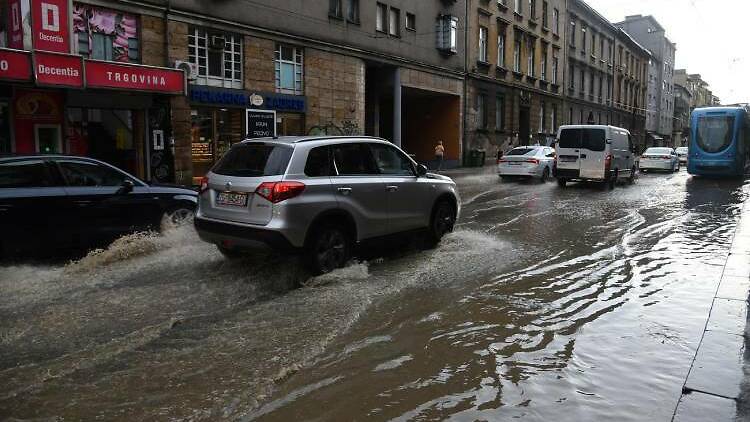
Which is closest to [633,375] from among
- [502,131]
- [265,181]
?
[265,181]

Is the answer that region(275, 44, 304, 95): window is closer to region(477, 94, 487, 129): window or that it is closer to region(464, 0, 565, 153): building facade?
region(464, 0, 565, 153): building facade

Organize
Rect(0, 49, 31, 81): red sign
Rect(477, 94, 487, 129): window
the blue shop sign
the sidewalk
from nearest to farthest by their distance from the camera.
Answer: the sidewalk → Rect(0, 49, 31, 81): red sign → the blue shop sign → Rect(477, 94, 487, 129): window

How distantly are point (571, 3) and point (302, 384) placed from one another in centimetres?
4705

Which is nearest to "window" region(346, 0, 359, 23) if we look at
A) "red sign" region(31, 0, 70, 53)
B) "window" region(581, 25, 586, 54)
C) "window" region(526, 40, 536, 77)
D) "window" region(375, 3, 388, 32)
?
"window" region(375, 3, 388, 32)

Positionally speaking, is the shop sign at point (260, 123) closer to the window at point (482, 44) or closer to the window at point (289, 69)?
the window at point (289, 69)

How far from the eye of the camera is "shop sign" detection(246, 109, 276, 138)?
18.8 metres

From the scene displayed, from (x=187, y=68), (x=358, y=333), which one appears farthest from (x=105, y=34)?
(x=358, y=333)

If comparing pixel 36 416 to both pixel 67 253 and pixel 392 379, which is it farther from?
pixel 67 253

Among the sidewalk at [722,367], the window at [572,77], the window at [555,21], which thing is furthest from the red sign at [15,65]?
the window at [572,77]

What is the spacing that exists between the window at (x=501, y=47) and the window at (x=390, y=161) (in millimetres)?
28978

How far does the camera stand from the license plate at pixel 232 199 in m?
6.50

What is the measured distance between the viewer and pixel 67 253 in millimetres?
7980

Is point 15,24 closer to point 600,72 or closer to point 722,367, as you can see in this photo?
Answer: point 722,367

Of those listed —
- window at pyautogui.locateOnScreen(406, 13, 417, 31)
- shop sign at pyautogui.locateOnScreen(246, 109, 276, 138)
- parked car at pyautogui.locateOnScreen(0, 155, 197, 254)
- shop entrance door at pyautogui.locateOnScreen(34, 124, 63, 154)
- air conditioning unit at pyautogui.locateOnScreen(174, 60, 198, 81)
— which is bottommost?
parked car at pyautogui.locateOnScreen(0, 155, 197, 254)
